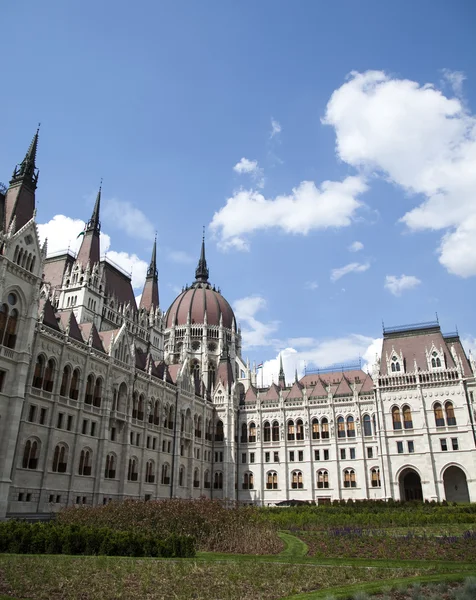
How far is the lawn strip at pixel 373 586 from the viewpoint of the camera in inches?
490

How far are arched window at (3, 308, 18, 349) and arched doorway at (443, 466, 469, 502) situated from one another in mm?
51406

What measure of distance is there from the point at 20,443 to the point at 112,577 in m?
26.8

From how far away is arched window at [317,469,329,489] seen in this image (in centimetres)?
6656

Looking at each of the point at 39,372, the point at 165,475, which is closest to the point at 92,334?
the point at 39,372

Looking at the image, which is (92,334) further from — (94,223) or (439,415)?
(439,415)

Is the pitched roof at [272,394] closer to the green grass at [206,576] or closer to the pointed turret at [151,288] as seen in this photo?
the pointed turret at [151,288]

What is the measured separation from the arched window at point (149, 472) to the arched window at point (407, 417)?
103ft

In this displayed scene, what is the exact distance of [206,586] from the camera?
550 inches

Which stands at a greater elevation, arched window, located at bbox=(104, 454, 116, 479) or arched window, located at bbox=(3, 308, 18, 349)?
arched window, located at bbox=(3, 308, 18, 349)

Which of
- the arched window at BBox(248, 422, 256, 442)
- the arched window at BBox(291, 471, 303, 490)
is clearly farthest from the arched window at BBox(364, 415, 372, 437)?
the arched window at BBox(248, 422, 256, 442)

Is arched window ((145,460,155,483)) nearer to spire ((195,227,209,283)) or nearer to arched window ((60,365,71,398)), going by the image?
arched window ((60,365,71,398))

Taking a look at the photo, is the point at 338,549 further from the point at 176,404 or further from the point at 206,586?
the point at 176,404

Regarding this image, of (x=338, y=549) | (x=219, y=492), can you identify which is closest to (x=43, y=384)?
(x=338, y=549)

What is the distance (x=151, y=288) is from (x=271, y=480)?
36855 millimetres
